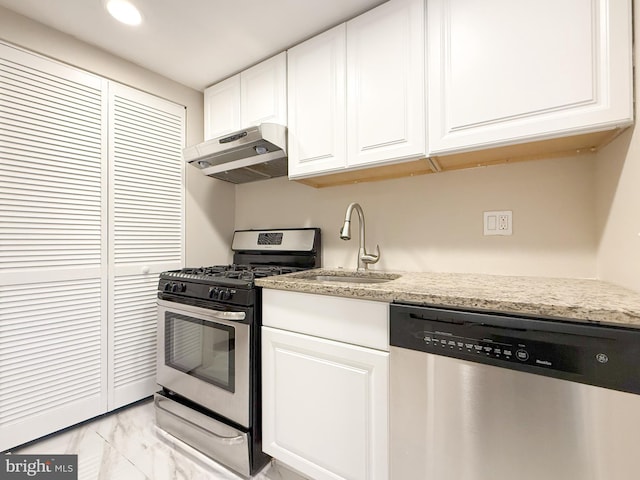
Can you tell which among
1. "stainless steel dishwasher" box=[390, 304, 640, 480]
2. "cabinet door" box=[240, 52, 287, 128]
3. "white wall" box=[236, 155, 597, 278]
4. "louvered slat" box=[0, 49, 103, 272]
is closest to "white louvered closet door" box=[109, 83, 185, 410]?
"louvered slat" box=[0, 49, 103, 272]

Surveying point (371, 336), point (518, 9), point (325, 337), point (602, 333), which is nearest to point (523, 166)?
point (518, 9)

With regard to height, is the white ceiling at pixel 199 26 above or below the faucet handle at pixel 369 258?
above

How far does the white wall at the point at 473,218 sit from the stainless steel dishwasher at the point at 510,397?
66 centimetres

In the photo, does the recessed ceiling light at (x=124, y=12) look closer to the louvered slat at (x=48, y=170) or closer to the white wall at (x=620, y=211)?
the louvered slat at (x=48, y=170)

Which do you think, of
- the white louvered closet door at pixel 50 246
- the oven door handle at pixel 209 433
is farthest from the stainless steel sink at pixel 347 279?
the white louvered closet door at pixel 50 246

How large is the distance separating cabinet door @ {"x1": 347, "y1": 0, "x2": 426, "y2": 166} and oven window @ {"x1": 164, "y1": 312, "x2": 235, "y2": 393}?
1.07 metres

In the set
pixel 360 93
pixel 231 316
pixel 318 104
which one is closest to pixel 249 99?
pixel 318 104

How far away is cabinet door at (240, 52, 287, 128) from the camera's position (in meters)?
1.69

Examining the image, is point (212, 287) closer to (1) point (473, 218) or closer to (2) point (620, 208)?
(1) point (473, 218)

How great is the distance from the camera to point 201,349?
1.56 m

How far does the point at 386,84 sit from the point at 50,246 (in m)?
1.86

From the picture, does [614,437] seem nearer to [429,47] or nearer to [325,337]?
[325,337]

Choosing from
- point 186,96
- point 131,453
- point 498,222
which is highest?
point 186,96

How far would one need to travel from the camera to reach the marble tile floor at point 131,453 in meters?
1.34
